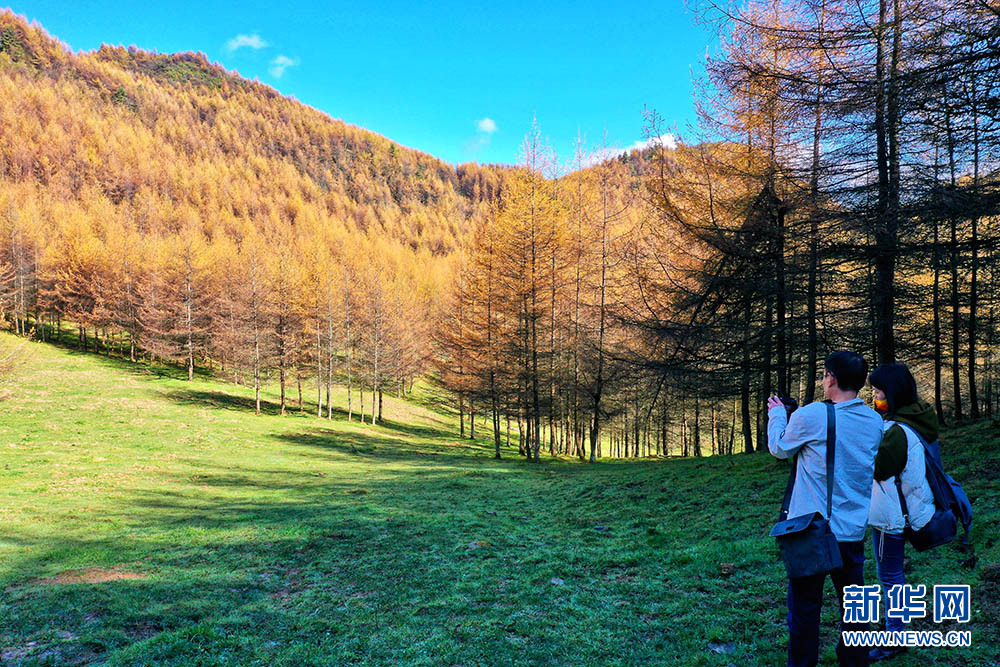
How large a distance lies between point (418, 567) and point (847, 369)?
6446 millimetres

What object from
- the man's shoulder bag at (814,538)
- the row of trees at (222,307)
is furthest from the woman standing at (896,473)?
the row of trees at (222,307)

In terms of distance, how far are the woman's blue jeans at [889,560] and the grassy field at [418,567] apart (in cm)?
28

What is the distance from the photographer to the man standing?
280cm

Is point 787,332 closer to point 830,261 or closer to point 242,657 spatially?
point 830,261

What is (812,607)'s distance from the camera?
290 cm

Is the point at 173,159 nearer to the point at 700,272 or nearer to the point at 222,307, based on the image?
the point at 222,307

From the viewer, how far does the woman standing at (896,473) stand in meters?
3.21

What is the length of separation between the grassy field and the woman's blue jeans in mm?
279

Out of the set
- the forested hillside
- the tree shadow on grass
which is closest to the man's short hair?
the tree shadow on grass

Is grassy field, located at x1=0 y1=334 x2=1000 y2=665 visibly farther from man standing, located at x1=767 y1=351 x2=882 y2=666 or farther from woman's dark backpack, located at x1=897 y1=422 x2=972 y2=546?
man standing, located at x1=767 y1=351 x2=882 y2=666

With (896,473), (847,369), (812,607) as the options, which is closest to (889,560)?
(896,473)

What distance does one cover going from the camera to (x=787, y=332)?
1056cm

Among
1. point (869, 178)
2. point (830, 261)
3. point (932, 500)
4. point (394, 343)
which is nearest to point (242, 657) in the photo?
point (932, 500)

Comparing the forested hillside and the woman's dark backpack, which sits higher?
the forested hillside
